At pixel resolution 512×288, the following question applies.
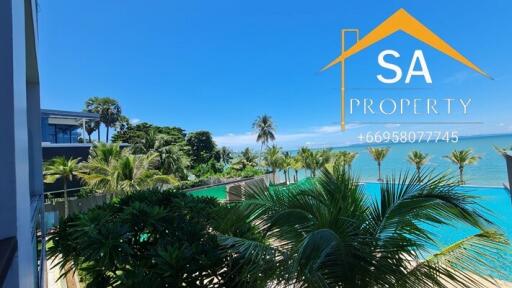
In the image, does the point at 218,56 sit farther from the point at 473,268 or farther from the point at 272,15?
the point at 473,268

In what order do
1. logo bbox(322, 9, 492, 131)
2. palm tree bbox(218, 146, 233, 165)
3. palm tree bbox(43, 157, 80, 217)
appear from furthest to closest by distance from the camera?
palm tree bbox(218, 146, 233, 165) < palm tree bbox(43, 157, 80, 217) < logo bbox(322, 9, 492, 131)

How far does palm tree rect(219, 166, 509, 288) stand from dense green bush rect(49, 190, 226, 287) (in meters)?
0.38

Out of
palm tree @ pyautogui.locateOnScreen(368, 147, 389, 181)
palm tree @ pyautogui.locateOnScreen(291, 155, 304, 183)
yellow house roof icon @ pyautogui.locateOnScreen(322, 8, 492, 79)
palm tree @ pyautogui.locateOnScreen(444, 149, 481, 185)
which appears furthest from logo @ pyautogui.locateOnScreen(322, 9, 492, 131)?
palm tree @ pyautogui.locateOnScreen(291, 155, 304, 183)

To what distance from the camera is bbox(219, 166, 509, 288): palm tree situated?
8.42ft

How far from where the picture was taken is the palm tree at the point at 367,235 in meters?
2.57

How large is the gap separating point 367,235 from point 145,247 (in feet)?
7.76

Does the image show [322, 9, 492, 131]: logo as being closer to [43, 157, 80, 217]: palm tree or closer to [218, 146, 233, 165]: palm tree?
[43, 157, 80, 217]: palm tree

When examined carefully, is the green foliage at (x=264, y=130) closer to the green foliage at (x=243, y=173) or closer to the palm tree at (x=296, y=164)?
the palm tree at (x=296, y=164)

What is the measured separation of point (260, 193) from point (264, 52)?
123 ft

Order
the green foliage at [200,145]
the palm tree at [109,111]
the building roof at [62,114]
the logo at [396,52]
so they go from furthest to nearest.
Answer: the palm tree at [109,111] → the green foliage at [200,145] → the building roof at [62,114] → the logo at [396,52]

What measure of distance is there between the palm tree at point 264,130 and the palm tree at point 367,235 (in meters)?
43.5

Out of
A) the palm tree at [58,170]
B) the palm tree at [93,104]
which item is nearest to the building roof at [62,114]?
the palm tree at [58,170]

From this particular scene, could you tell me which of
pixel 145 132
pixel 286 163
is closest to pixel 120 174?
pixel 286 163

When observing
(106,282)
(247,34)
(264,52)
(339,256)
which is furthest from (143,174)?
(264,52)
